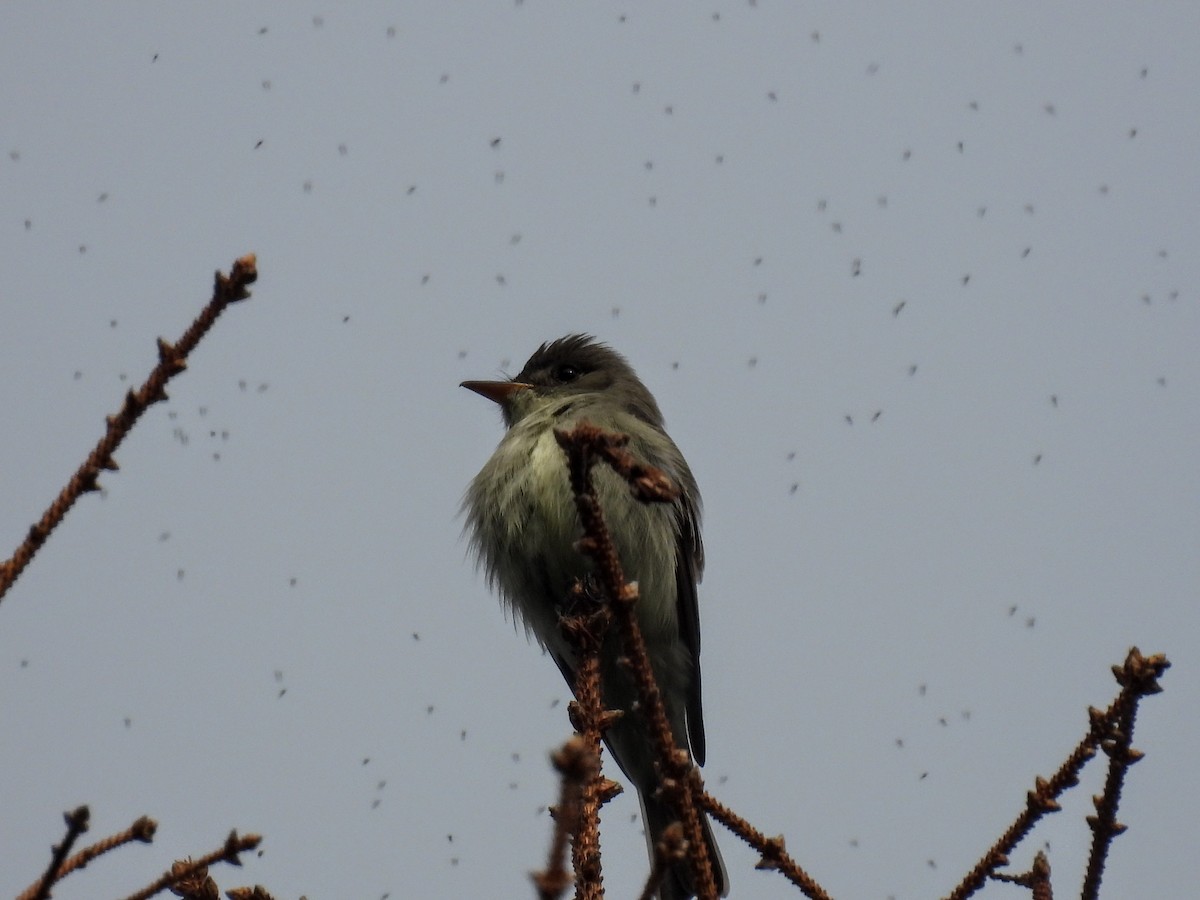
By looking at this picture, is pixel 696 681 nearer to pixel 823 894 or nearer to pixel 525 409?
pixel 525 409

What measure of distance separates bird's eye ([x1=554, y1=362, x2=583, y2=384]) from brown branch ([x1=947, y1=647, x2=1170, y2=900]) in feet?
21.2

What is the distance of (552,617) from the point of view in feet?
23.7

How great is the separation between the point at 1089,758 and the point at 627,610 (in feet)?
3.00

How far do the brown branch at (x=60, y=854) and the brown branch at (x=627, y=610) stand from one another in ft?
3.54

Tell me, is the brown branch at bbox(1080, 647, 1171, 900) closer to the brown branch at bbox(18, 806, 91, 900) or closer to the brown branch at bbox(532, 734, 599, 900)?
the brown branch at bbox(532, 734, 599, 900)

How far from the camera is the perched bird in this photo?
6.95 m

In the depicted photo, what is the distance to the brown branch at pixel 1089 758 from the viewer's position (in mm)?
2295

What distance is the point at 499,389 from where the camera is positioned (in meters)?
8.70

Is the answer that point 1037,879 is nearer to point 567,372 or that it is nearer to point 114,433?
point 114,433

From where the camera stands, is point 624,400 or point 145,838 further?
point 624,400

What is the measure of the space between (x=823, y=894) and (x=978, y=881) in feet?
0.98

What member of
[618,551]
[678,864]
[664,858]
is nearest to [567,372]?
[618,551]

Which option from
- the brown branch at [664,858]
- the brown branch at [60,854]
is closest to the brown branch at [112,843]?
the brown branch at [60,854]

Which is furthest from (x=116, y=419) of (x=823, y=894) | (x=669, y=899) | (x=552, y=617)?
(x=552, y=617)
